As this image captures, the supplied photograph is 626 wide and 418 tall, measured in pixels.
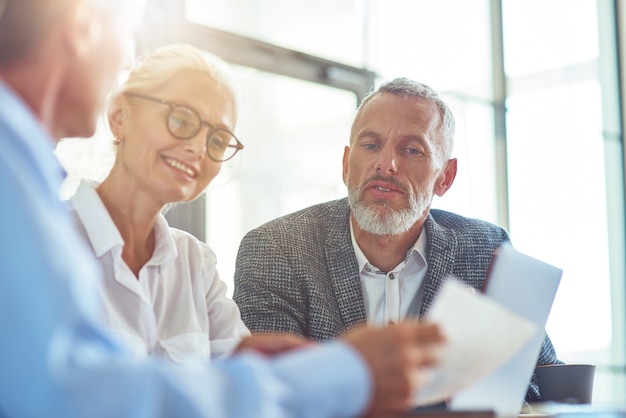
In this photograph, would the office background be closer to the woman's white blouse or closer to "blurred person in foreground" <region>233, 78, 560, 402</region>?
"blurred person in foreground" <region>233, 78, 560, 402</region>

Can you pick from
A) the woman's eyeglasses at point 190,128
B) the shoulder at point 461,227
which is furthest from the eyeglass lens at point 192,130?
the shoulder at point 461,227

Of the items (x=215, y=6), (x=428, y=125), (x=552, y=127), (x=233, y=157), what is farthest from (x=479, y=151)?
(x=233, y=157)

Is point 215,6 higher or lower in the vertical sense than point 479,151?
higher

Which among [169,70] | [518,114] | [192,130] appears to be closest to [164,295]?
[192,130]

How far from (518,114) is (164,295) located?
4.29 m

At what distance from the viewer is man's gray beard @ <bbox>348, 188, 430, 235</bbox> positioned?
247 cm

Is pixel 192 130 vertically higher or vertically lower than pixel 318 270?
higher

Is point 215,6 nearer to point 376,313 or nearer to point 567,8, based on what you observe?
point 376,313

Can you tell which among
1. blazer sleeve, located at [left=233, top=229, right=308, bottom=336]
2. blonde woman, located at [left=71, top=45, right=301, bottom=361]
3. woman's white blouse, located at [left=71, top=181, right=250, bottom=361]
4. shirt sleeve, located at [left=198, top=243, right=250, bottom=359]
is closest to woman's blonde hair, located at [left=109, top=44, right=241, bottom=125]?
blonde woman, located at [left=71, top=45, right=301, bottom=361]

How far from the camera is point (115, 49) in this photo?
3.00ft

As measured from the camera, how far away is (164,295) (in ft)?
5.98

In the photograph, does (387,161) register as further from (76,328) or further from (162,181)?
(76,328)

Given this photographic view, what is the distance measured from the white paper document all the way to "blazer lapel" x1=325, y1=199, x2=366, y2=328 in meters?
1.30

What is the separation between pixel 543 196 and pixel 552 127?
47 centimetres
